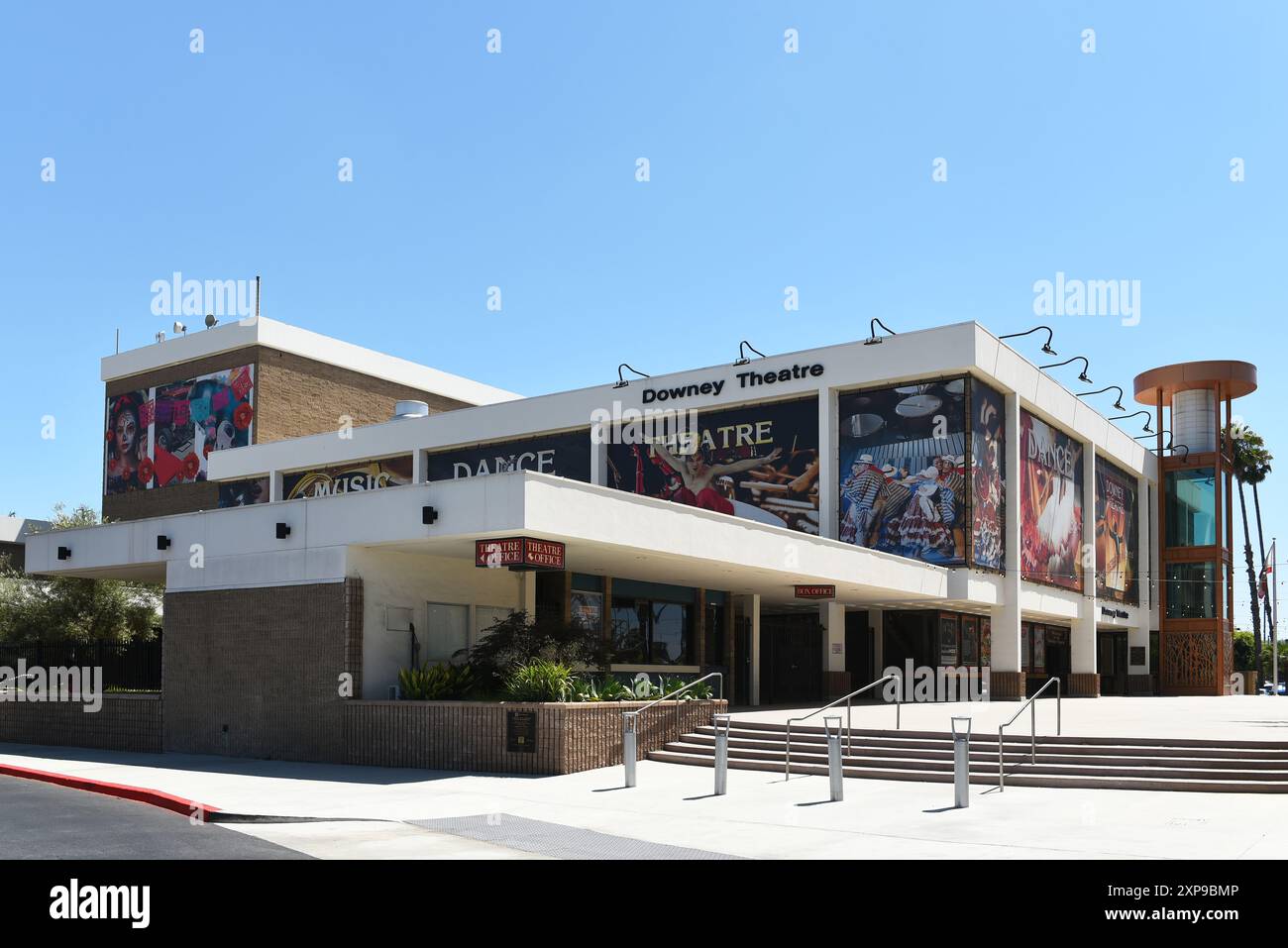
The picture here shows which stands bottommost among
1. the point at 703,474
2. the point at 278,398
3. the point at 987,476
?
the point at 987,476

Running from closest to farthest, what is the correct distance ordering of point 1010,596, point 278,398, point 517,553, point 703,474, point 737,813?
point 737,813, point 517,553, point 1010,596, point 703,474, point 278,398

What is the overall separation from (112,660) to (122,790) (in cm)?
1132

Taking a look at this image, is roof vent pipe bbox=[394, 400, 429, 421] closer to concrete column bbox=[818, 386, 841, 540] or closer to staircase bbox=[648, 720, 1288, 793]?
concrete column bbox=[818, 386, 841, 540]

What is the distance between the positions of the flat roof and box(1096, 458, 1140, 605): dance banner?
22007 mm

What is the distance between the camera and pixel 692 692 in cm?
2308

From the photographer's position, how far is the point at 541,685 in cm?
1958

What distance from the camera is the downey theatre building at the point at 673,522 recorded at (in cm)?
2138

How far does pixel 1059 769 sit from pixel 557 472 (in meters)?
23.4

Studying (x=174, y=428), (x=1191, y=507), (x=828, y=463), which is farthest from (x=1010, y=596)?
(x=174, y=428)

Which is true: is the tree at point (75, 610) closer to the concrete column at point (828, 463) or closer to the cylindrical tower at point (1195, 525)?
the concrete column at point (828, 463)

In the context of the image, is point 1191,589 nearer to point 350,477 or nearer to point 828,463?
point 828,463

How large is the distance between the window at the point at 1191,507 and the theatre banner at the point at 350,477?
32.0 metres

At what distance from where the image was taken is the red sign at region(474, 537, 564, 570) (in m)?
19.6
